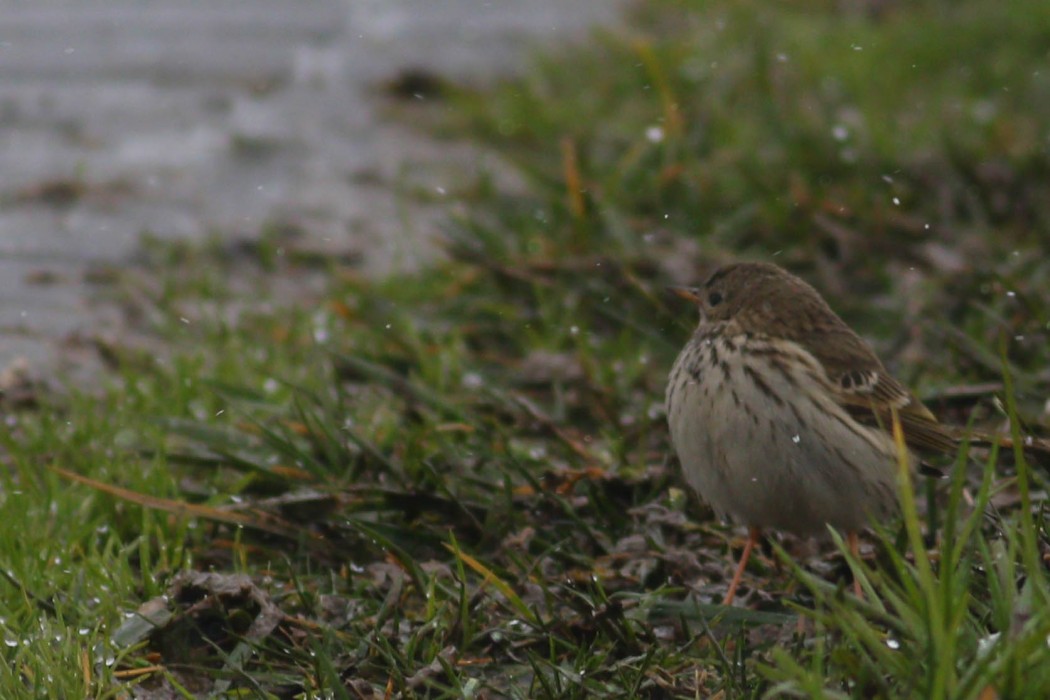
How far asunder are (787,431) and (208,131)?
532cm

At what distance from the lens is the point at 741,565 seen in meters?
4.07

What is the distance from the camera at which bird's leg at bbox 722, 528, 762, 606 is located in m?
3.99

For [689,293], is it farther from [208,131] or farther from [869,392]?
[208,131]

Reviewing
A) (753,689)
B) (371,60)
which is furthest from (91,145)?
(753,689)

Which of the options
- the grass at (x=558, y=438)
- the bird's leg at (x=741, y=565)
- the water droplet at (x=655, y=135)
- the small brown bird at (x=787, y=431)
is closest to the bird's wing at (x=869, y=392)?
the small brown bird at (x=787, y=431)

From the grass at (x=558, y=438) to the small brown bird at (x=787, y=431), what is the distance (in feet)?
0.62

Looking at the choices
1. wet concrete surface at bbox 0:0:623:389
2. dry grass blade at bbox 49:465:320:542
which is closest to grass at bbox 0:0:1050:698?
dry grass blade at bbox 49:465:320:542

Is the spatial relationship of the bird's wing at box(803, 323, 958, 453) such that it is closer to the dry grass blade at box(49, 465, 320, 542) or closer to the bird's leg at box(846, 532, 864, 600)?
the bird's leg at box(846, 532, 864, 600)

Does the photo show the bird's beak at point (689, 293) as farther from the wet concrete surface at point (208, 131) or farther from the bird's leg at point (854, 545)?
the wet concrete surface at point (208, 131)

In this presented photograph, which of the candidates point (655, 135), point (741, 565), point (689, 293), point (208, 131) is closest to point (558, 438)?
point (689, 293)

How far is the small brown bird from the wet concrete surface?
8.64ft

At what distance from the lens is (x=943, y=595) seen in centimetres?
277

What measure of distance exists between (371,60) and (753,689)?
7440 mm

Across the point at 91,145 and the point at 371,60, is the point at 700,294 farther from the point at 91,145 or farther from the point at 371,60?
the point at 371,60
